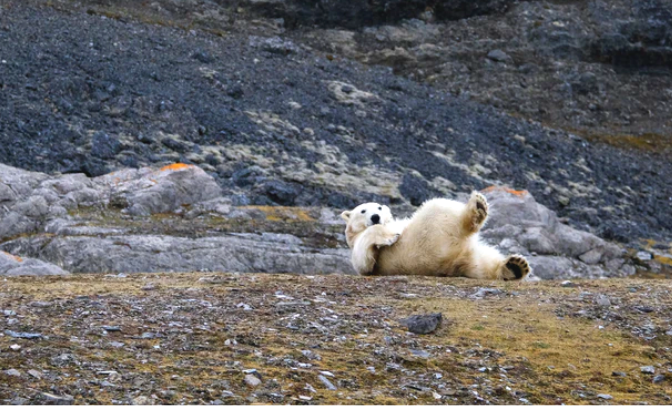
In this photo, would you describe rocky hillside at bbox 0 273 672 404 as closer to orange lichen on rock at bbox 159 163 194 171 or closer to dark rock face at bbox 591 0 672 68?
orange lichen on rock at bbox 159 163 194 171

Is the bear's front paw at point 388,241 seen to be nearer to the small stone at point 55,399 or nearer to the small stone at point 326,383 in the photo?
the small stone at point 326,383

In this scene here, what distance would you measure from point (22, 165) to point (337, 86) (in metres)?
10.2

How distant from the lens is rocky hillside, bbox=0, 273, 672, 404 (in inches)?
184

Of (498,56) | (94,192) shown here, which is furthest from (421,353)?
(498,56)

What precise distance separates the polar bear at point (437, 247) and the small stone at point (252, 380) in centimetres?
393

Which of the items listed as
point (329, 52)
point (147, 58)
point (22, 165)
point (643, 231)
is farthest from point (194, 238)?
point (329, 52)

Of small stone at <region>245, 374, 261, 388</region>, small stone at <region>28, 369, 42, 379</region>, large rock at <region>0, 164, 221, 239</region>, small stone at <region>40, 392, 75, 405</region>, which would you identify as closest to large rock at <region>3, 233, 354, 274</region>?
large rock at <region>0, 164, 221, 239</region>

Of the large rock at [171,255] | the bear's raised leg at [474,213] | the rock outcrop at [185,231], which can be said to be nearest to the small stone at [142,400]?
the bear's raised leg at [474,213]

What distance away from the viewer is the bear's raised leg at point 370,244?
350 inches

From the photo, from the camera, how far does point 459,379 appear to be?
5.07 m

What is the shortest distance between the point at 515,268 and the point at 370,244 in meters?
1.43

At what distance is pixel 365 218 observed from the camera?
959 centimetres

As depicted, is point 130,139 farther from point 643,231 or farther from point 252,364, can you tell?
point 252,364

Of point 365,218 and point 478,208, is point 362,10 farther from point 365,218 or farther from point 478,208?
point 478,208
